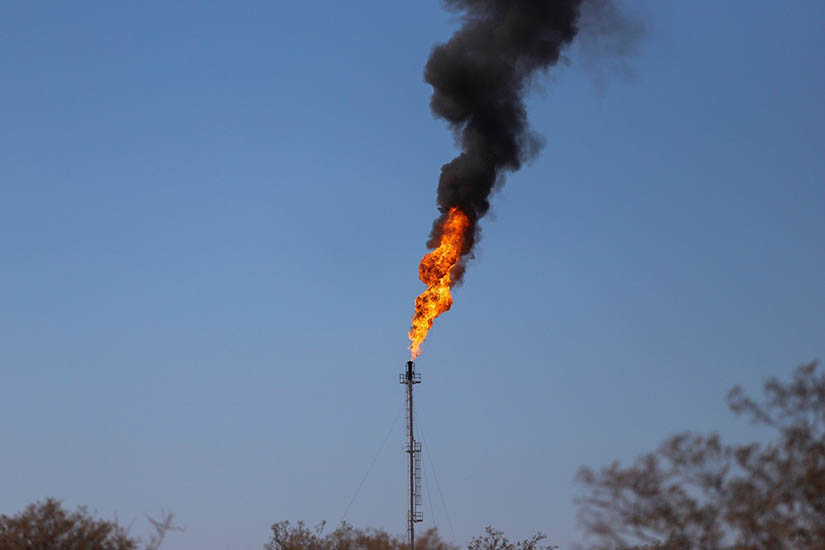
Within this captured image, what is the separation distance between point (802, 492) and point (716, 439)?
352 centimetres

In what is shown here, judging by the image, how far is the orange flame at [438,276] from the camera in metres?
76.4

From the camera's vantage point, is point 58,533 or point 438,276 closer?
point 58,533

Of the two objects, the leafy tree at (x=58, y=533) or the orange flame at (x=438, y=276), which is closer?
the leafy tree at (x=58, y=533)

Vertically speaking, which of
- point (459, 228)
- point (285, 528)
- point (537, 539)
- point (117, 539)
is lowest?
point (117, 539)

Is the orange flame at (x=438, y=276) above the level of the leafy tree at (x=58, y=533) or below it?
above

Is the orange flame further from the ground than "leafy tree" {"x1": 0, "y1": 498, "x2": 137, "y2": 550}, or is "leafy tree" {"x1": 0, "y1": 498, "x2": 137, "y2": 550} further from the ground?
the orange flame

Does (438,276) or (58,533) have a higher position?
(438,276)

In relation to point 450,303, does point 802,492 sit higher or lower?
lower

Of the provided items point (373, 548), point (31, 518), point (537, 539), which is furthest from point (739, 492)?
point (537, 539)

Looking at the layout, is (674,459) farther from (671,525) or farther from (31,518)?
(31,518)

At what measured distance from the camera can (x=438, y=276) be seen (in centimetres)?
7681

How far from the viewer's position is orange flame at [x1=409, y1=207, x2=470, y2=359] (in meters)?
76.4

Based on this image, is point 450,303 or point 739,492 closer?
point 739,492

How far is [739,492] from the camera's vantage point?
44344 millimetres
